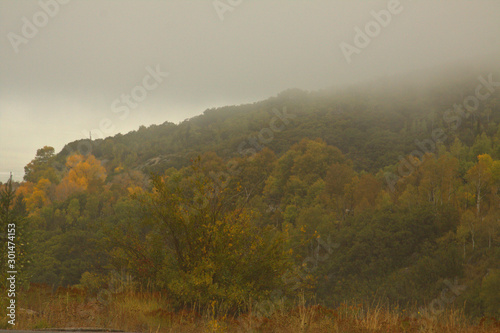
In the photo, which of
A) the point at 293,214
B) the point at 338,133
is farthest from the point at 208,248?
the point at 338,133

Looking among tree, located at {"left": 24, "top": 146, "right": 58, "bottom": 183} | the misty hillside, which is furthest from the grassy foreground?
tree, located at {"left": 24, "top": 146, "right": 58, "bottom": 183}

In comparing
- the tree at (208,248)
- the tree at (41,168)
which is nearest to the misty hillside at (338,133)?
the tree at (41,168)

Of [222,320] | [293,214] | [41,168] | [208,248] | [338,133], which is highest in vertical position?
[338,133]

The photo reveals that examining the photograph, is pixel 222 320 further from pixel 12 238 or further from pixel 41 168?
pixel 41 168

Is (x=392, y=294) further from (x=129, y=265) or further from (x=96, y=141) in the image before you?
(x=96, y=141)

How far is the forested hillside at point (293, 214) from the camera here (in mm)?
8930

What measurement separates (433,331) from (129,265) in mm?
6194

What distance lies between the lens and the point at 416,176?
73.6 m

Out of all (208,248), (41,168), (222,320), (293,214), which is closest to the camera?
(222,320)

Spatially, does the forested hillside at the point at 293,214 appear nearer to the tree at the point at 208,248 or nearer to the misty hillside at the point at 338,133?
the tree at the point at 208,248

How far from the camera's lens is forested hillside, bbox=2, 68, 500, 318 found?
8930 millimetres

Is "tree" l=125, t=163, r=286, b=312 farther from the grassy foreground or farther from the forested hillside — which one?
the grassy foreground

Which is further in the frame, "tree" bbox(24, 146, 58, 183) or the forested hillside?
"tree" bbox(24, 146, 58, 183)

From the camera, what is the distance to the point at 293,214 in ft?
211
